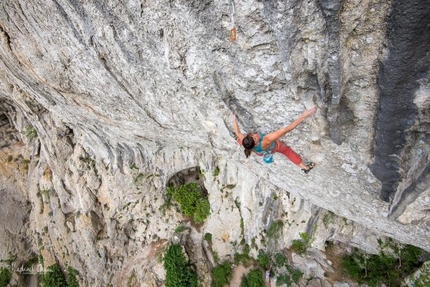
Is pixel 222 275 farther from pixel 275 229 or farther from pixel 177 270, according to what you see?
pixel 275 229

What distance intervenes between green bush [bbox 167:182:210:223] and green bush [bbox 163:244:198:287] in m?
1.77

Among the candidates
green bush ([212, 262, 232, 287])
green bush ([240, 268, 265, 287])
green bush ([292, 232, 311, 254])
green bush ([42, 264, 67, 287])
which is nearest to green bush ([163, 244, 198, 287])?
green bush ([212, 262, 232, 287])

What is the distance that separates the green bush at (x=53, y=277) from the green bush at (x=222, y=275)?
9.26 meters

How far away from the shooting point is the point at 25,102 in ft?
37.8

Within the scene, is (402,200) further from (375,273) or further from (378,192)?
(375,273)

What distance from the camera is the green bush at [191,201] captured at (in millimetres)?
12945

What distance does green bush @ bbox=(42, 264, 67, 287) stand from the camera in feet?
48.0

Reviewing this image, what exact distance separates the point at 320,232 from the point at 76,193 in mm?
11897

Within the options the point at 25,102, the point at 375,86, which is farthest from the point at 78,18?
the point at 25,102

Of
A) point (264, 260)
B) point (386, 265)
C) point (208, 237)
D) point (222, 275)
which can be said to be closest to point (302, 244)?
point (264, 260)

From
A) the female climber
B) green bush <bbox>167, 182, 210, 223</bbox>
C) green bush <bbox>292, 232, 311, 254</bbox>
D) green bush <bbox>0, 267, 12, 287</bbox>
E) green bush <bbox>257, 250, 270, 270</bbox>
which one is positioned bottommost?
green bush <bbox>257, 250, 270, 270</bbox>

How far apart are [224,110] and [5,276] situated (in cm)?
1890

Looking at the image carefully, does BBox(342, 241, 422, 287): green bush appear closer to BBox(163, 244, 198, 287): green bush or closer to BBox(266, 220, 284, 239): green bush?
BBox(266, 220, 284, 239): green bush

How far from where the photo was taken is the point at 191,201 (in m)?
13.1
